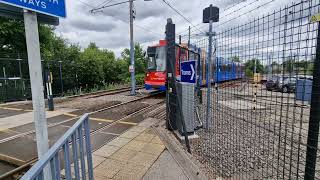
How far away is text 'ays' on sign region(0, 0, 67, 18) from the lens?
1.74 meters

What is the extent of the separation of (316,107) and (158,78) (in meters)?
11.0

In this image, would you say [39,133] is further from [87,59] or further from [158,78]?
[87,59]

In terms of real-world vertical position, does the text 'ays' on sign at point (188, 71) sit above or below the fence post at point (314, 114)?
above

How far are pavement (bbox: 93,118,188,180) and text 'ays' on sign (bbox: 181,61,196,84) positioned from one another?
5.37 ft

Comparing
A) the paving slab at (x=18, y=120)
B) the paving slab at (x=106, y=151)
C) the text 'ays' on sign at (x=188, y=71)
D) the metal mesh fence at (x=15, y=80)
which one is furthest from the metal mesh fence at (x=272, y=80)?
the metal mesh fence at (x=15, y=80)

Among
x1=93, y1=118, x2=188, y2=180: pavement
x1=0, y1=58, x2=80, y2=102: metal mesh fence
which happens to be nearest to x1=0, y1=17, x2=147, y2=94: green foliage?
x1=0, y1=58, x2=80, y2=102: metal mesh fence

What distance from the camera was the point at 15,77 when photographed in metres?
12.5

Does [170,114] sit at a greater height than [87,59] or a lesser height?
lesser

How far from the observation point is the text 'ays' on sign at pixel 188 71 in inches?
180

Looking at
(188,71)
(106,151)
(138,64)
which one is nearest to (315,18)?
(188,71)

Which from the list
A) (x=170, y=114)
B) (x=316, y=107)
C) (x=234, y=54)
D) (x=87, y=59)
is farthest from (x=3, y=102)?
(x=316, y=107)

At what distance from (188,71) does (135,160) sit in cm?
219

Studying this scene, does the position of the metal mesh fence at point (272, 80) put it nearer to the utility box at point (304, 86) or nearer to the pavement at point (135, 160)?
the utility box at point (304, 86)

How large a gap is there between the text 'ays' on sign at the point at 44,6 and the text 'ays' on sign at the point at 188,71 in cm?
295
